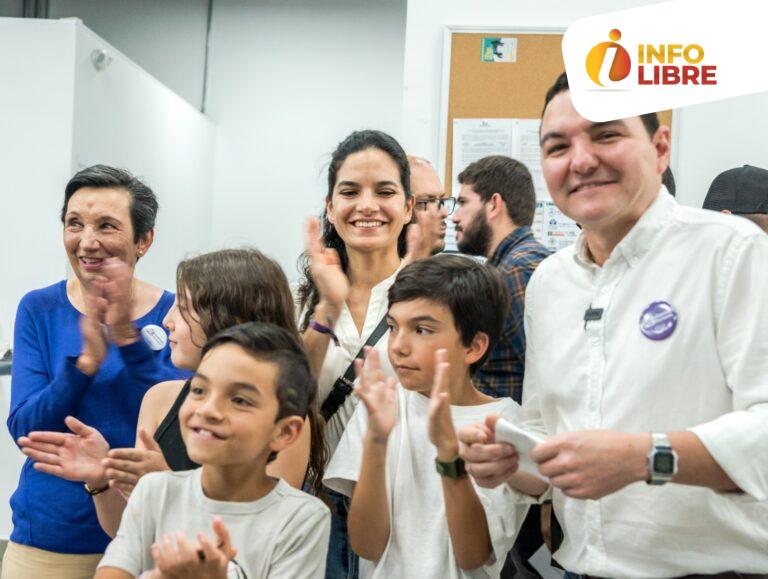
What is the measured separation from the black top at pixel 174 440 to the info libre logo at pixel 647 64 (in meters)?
1.02

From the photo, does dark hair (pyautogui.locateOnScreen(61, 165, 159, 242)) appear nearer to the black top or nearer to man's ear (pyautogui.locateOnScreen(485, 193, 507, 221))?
the black top

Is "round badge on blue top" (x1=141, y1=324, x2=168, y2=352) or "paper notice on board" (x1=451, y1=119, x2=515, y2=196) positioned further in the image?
"paper notice on board" (x1=451, y1=119, x2=515, y2=196)

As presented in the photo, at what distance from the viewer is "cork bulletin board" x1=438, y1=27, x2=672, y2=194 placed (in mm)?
3637

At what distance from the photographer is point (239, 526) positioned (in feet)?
4.60

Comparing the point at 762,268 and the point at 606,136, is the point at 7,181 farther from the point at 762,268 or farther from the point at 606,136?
the point at 762,268

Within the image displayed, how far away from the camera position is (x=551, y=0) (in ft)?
12.0

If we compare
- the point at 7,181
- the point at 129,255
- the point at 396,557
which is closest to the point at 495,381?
the point at 396,557

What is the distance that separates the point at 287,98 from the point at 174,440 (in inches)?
189

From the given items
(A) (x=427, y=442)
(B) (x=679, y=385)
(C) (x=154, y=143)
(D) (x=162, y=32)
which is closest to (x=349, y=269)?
(A) (x=427, y=442)

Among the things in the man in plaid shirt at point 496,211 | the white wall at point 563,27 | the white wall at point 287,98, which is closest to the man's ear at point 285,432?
the man in plaid shirt at point 496,211

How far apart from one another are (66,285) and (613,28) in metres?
1.38

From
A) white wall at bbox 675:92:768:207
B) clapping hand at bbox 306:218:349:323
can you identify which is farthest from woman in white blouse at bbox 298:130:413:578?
white wall at bbox 675:92:768:207

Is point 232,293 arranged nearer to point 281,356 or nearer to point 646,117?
point 281,356

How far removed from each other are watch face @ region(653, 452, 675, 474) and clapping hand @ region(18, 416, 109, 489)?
99 cm
